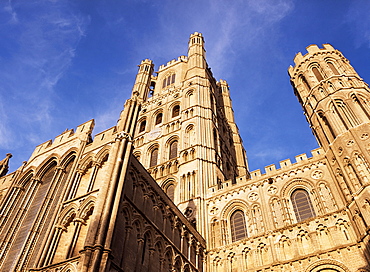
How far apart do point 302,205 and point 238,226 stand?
3.74 metres

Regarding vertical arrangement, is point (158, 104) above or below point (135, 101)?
above

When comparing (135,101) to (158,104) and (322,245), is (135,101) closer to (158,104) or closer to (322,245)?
(322,245)

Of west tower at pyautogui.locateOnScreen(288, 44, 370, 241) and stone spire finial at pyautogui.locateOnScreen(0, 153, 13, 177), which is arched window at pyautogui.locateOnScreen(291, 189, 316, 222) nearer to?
west tower at pyautogui.locateOnScreen(288, 44, 370, 241)

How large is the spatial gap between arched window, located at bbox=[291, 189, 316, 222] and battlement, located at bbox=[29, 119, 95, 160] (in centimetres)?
1235

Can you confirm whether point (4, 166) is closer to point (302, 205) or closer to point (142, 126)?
point (142, 126)

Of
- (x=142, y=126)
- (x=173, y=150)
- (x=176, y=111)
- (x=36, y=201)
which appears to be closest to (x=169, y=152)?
(x=173, y=150)

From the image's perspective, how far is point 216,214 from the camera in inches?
844

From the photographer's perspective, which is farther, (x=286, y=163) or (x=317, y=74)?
(x=317, y=74)

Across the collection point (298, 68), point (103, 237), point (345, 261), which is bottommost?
point (103, 237)

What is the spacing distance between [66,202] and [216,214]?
9.66 m

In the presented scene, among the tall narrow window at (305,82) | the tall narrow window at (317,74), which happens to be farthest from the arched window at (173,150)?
the tall narrow window at (317,74)

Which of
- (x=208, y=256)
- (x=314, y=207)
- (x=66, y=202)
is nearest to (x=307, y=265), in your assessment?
(x=314, y=207)

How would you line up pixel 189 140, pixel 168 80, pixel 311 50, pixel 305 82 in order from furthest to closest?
pixel 168 80, pixel 189 140, pixel 311 50, pixel 305 82

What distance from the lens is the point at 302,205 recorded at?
1912 centimetres
